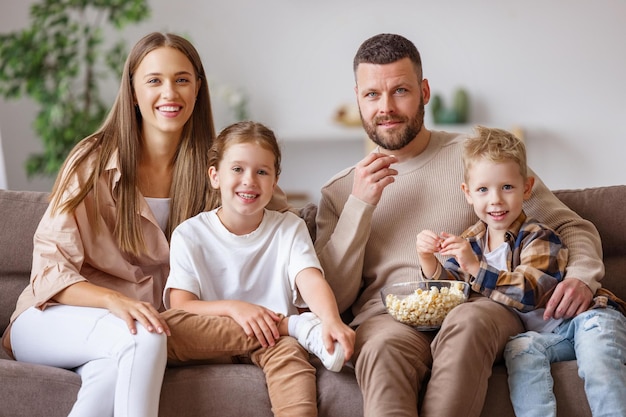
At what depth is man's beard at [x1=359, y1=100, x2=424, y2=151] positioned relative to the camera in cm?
232

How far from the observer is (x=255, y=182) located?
214cm

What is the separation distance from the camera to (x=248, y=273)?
2170 millimetres

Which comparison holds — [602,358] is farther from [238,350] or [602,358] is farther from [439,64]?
[439,64]

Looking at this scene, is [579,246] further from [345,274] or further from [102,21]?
[102,21]

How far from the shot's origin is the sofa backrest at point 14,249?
8.02ft

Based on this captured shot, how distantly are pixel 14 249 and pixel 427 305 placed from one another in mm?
1247

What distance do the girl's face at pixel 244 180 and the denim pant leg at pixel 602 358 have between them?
0.84 meters

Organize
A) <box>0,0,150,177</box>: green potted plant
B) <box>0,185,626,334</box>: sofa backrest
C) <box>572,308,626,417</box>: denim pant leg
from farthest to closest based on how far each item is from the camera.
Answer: <box>0,0,150,177</box>: green potted plant
<box>0,185,626,334</box>: sofa backrest
<box>572,308,626,417</box>: denim pant leg

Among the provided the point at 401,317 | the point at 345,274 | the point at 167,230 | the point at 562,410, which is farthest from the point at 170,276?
the point at 562,410

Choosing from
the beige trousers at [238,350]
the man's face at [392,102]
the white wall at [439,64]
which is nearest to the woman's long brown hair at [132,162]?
the beige trousers at [238,350]

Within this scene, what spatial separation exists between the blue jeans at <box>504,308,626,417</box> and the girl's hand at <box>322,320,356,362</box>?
368mm

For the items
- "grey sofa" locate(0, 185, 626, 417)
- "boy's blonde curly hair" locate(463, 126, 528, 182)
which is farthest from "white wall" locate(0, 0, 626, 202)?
"grey sofa" locate(0, 185, 626, 417)

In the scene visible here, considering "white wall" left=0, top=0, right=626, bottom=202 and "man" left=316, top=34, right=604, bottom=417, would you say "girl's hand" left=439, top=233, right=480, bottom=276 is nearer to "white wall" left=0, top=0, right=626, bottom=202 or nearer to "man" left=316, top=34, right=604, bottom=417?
"man" left=316, top=34, right=604, bottom=417

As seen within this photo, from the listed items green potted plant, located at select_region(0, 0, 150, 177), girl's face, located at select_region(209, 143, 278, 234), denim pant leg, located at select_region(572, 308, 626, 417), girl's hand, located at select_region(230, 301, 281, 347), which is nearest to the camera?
denim pant leg, located at select_region(572, 308, 626, 417)
